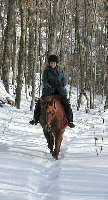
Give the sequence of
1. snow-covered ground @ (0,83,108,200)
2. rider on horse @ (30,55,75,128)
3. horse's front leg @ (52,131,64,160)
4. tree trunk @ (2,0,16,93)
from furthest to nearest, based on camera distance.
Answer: tree trunk @ (2,0,16,93)
rider on horse @ (30,55,75,128)
horse's front leg @ (52,131,64,160)
snow-covered ground @ (0,83,108,200)

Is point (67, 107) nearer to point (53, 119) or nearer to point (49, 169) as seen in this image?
point (53, 119)

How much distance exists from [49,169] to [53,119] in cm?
161

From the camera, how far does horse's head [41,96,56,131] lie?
9.16 m

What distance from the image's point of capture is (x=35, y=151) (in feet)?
32.0

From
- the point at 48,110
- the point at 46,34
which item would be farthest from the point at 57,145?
the point at 46,34

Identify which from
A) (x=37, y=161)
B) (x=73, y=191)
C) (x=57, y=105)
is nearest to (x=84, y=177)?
(x=73, y=191)

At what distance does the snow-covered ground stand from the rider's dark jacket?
135 centimetres

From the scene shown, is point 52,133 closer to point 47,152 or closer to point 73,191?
point 47,152

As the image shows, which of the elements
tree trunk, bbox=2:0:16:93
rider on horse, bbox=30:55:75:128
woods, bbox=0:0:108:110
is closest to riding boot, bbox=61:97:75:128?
rider on horse, bbox=30:55:75:128

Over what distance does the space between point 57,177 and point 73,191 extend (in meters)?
0.93

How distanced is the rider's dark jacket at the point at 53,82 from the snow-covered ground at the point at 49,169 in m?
1.35

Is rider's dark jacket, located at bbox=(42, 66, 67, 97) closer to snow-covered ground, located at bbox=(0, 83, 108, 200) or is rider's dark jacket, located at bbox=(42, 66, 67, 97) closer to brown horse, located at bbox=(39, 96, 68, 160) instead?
brown horse, located at bbox=(39, 96, 68, 160)

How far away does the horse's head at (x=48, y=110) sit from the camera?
30.0 feet

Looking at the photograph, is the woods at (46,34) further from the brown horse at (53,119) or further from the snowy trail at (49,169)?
the brown horse at (53,119)
